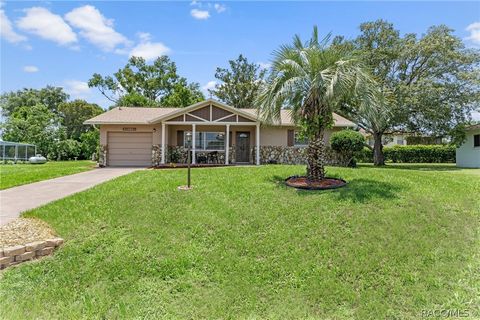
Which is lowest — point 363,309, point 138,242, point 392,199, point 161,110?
point 363,309

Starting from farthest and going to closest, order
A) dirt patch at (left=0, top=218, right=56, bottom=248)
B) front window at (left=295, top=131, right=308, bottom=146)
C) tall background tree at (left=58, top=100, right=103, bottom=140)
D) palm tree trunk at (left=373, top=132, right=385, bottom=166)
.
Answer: tall background tree at (left=58, top=100, right=103, bottom=140)
palm tree trunk at (left=373, top=132, right=385, bottom=166)
front window at (left=295, top=131, right=308, bottom=146)
dirt patch at (left=0, top=218, right=56, bottom=248)

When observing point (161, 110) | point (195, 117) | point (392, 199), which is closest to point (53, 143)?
point (161, 110)

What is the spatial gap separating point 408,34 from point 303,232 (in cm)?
2092

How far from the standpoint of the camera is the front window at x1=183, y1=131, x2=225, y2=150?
59.9 ft

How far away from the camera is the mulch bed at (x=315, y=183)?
7.90 meters

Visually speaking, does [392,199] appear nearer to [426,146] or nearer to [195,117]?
[195,117]

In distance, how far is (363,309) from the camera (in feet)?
12.0

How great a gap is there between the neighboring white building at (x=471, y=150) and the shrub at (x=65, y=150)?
32.2 meters

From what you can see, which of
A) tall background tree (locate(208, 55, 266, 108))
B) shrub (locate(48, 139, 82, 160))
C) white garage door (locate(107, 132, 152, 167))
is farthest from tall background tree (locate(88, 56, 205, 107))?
white garage door (locate(107, 132, 152, 167))

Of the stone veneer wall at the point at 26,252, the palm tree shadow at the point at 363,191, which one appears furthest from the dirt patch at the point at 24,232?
the palm tree shadow at the point at 363,191

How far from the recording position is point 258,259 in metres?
4.75

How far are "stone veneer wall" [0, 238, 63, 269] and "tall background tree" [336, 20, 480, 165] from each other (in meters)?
17.5

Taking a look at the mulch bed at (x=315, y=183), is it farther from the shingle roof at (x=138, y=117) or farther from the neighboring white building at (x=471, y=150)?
the neighboring white building at (x=471, y=150)

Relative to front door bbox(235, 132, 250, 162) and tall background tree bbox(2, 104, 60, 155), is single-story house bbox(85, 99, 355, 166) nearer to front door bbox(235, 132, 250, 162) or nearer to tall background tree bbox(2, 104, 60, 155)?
front door bbox(235, 132, 250, 162)
